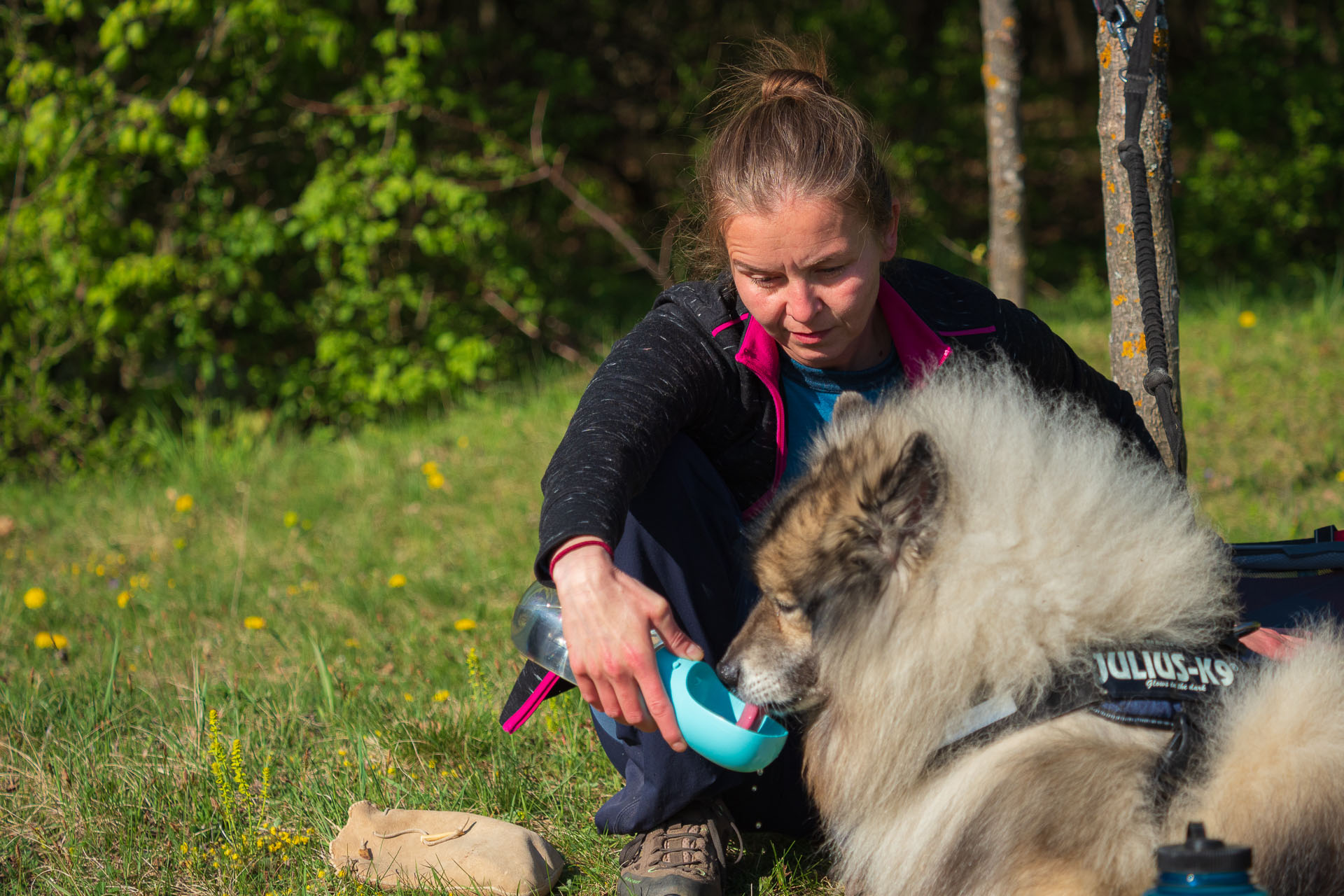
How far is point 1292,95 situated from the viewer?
30.8 feet

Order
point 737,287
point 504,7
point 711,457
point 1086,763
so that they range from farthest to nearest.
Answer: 1. point 504,7
2. point 711,457
3. point 737,287
4. point 1086,763

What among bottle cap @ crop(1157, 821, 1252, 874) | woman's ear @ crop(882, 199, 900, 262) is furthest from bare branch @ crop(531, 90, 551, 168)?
bottle cap @ crop(1157, 821, 1252, 874)

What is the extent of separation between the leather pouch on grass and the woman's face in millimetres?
1297

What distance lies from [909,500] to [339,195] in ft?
19.9

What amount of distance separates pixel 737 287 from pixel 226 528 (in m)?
3.94

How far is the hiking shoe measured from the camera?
220 cm

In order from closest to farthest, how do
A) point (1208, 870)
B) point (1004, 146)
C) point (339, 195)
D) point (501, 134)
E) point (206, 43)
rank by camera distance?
point (1208, 870) → point (1004, 146) → point (206, 43) → point (339, 195) → point (501, 134)

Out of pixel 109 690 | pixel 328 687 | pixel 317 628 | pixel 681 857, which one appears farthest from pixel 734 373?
pixel 317 628

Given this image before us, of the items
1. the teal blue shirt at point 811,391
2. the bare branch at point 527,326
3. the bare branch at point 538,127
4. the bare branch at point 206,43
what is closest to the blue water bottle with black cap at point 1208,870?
the teal blue shirt at point 811,391

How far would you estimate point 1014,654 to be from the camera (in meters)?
1.81

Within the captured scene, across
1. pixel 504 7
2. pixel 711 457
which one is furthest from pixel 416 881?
pixel 504 7

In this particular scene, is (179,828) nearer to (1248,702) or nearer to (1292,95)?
(1248,702)

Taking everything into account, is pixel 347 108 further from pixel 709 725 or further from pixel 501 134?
pixel 709 725

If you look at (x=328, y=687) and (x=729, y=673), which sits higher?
(x=729, y=673)
